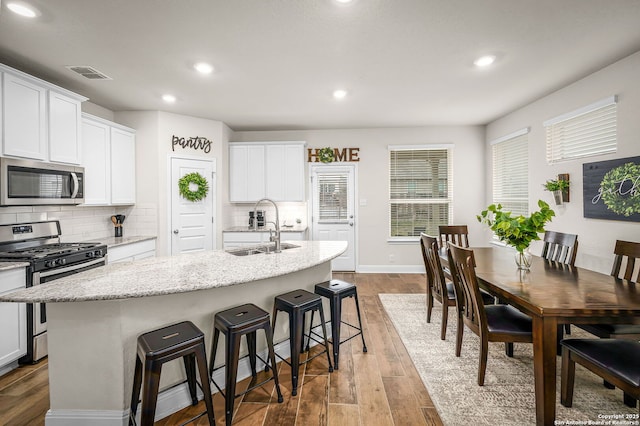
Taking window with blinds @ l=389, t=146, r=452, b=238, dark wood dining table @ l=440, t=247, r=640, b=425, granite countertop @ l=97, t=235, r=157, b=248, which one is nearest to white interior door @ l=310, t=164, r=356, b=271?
window with blinds @ l=389, t=146, r=452, b=238

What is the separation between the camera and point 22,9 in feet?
6.96

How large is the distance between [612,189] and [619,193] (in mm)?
90

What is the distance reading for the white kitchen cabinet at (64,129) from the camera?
3021mm

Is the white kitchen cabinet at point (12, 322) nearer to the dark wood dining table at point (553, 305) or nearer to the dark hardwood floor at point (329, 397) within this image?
the dark hardwood floor at point (329, 397)

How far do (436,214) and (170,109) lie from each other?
15.7 feet

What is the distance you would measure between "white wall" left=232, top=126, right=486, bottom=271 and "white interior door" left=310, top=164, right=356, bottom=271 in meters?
0.17

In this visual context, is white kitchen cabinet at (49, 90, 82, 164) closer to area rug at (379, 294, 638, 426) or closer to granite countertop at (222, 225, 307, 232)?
granite countertop at (222, 225, 307, 232)

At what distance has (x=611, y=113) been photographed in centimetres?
308

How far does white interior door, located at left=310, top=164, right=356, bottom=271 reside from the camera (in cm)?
573

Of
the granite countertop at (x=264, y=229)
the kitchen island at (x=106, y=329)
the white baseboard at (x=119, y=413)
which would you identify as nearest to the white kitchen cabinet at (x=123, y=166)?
the granite countertop at (x=264, y=229)

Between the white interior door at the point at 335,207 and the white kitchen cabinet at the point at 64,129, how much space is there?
3.49 m

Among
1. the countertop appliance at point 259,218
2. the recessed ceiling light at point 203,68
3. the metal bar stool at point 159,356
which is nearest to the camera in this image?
the metal bar stool at point 159,356

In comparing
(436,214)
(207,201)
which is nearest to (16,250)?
(207,201)

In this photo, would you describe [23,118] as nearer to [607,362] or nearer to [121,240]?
[121,240]
